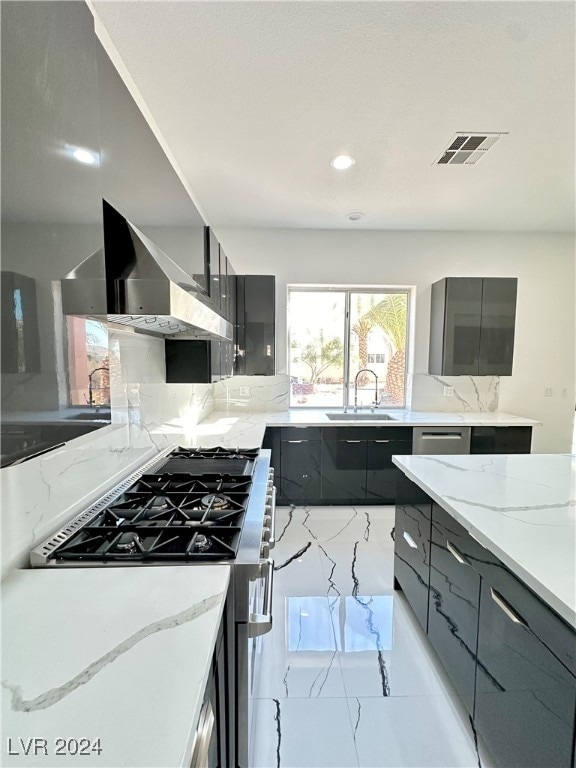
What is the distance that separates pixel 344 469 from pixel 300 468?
433mm

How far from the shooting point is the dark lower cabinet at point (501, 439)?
347 cm

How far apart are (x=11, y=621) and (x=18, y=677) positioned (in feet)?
0.60

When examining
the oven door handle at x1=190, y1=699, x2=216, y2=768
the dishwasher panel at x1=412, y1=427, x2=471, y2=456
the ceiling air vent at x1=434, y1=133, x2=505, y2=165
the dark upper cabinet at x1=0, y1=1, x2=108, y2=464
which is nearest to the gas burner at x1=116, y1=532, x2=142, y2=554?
the oven door handle at x1=190, y1=699, x2=216, y2=768

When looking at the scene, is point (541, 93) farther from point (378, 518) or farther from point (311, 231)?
point (378, 518)

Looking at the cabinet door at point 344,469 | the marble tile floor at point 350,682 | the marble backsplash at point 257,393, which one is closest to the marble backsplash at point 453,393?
the cabinet door at point 344,469

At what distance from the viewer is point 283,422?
3.42 meters

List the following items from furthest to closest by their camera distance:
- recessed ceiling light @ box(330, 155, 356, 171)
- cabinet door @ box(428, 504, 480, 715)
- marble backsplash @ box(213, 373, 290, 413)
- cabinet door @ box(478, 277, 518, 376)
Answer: marble backsplash @ box(213, 373, 290, 413) < cabinet door @ box(478, 277, 518, 376) < recessed ceiling light @ box(330, 155, 356, 171) < cabinet door @ box(428, 504, 480, 715)

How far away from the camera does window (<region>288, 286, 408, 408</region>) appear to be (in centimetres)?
403

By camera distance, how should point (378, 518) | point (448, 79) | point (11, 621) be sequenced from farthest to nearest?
point (378, 518) < point (448, 79) < point (11, 621)

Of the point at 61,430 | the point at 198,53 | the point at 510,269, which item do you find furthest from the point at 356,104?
the point at 510,269

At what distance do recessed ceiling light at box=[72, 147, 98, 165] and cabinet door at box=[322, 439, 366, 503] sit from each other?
3.00 metres

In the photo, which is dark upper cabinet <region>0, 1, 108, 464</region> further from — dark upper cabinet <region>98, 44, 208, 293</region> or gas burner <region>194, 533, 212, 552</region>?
gas burner <region>194, 533, 212, 552</region>

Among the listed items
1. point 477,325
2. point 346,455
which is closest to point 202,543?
point 346,455

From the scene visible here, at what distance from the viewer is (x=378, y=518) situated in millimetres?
3338
